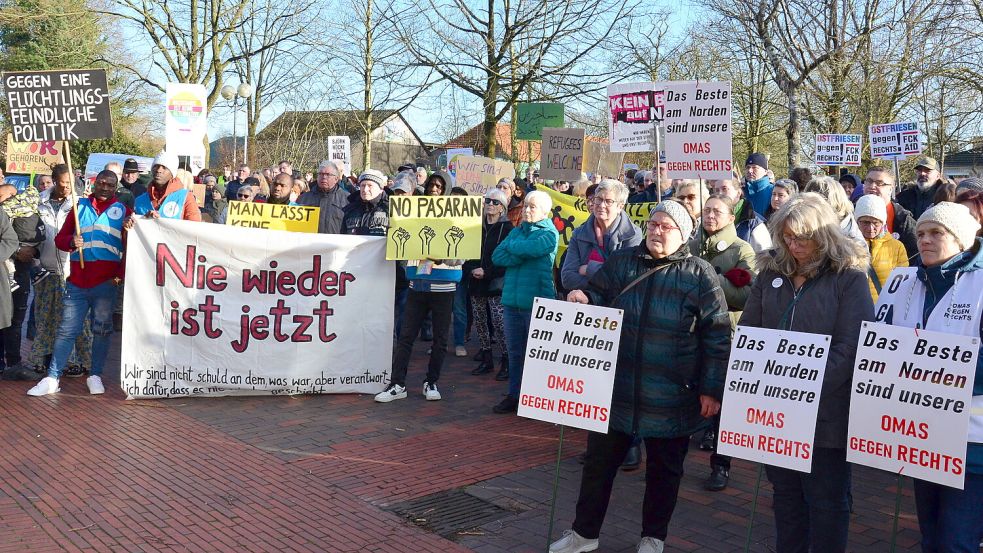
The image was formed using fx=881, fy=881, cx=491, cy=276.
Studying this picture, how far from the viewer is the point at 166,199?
25.5 ft

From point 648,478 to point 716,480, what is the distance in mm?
1280

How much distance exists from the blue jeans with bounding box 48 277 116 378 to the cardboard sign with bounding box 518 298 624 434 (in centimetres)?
463

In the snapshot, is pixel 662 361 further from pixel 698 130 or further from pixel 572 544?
pixel 698 130

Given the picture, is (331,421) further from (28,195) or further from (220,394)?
(28,195)

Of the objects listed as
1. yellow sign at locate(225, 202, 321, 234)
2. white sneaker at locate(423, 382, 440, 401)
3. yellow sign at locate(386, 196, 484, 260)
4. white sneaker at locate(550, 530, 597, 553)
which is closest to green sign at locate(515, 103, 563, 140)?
yellow sign at locate(225, 202, 321, 234)

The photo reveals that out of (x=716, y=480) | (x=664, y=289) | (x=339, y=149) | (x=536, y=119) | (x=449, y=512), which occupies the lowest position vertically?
(x=449, y=512)

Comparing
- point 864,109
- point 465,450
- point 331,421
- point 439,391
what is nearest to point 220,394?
point 331,421

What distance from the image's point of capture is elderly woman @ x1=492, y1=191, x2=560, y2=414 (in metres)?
7.08

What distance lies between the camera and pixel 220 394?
7.57 meters

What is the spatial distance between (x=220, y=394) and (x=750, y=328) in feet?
16.7

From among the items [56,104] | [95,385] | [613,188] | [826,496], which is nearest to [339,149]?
[56,104]

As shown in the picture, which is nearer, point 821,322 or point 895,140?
point 821,322

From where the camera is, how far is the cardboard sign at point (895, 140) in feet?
44.5

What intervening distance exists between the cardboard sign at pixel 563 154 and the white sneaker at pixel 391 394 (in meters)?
7.05
